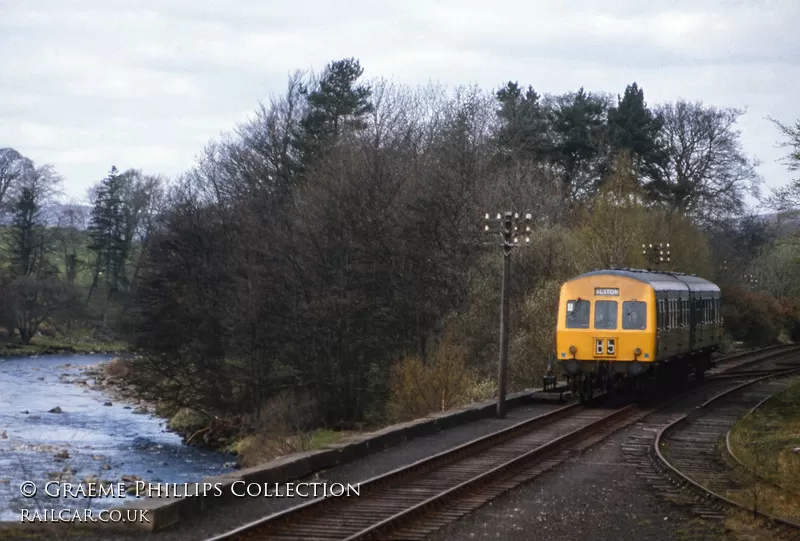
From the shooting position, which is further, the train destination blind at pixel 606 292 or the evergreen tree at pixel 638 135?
the evergreen tree at pixel 638 135

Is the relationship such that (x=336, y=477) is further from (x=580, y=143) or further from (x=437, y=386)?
(x=580, y=143)

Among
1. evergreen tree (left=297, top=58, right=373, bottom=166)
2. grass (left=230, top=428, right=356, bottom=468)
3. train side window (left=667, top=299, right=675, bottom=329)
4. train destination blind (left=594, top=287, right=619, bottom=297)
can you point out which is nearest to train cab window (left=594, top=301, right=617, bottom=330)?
train destination blind (left=594, top=287, right=619, bottom=297)

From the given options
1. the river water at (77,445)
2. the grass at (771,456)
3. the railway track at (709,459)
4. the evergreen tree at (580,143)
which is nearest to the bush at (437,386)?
the river water at (77,445)

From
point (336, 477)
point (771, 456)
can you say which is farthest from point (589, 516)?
point (771, 456)

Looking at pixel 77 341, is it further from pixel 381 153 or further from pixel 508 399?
pixel 508 399

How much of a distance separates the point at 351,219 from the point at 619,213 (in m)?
11.0

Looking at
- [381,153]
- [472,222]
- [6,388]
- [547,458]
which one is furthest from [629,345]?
[6,388]

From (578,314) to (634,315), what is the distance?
1364 mm

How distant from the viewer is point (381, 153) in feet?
138

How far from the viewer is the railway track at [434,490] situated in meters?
10.3

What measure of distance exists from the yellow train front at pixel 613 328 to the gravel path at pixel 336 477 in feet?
6.56

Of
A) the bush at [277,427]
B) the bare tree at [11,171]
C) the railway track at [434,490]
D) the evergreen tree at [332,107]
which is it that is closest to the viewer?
the railway track at [434,490]

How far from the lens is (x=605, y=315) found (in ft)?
79.8

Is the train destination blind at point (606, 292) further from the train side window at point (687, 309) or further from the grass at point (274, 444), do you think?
the grass at point (274, 444)
